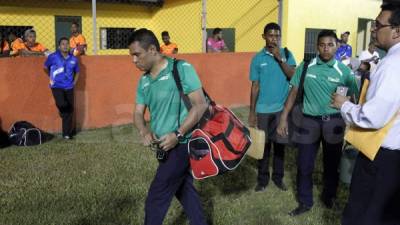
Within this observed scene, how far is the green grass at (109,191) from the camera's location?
16.7 ft

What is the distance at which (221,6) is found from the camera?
14633mm

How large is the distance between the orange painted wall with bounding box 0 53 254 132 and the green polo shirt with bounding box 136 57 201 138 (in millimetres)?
5688

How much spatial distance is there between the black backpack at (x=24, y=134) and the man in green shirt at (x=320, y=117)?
15.5 ft

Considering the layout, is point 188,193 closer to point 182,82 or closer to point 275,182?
point 182,82

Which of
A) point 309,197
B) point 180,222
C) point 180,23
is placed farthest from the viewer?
point 180,23

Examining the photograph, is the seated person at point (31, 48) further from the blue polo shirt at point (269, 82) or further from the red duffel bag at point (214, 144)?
the red duffel bag at point (214, 144)

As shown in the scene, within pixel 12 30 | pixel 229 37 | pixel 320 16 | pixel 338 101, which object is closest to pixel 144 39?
pixel 338 101

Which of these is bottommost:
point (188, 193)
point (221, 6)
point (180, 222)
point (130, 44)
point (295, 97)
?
point (180, 222)

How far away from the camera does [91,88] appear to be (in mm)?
9672

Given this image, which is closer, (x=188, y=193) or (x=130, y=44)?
(x=130, y=44)

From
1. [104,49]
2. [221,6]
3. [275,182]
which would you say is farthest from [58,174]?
[221,6]

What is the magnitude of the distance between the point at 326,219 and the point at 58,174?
3517 millimetres

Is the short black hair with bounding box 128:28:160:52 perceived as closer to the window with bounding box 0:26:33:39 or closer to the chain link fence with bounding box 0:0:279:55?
the chain link fence with bounding box 0:0:279:55

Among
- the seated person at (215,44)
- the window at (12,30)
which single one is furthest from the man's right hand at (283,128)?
the window at (12,30)
